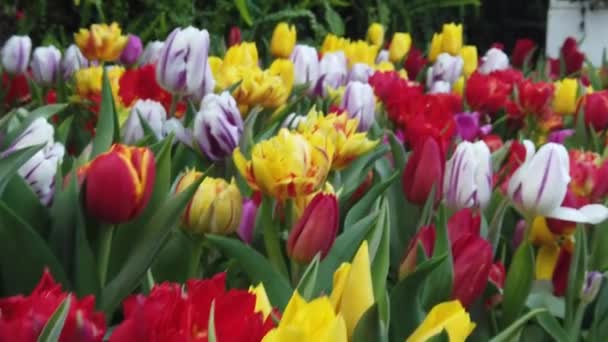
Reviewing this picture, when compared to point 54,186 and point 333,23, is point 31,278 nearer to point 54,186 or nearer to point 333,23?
point 54,186

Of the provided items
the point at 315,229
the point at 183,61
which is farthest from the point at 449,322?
the point at 183,61

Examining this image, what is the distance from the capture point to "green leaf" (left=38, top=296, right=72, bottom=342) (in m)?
0.58

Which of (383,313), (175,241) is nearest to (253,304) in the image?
(383,313)

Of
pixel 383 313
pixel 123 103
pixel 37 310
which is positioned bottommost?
pixel 123 103

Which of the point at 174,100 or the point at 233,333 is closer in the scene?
the point at 233,333

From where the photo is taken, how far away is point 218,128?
3.98 feet

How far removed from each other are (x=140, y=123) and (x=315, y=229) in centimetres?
54

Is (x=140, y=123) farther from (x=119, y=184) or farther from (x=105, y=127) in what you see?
(x=119, y=184)

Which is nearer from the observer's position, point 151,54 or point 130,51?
point 151,54

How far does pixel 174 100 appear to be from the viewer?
5.21 feet

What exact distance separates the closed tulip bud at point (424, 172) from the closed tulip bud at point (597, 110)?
0.76m

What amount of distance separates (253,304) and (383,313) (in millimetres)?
189

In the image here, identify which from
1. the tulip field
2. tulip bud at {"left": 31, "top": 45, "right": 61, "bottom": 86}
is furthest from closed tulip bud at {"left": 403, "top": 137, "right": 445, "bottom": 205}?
tulip bud at {"left": 31, "top": 45, "right": 61, "bottom": 86}

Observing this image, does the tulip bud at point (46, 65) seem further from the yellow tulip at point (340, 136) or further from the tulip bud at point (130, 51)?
the yellow tulip at point (340, 136)
